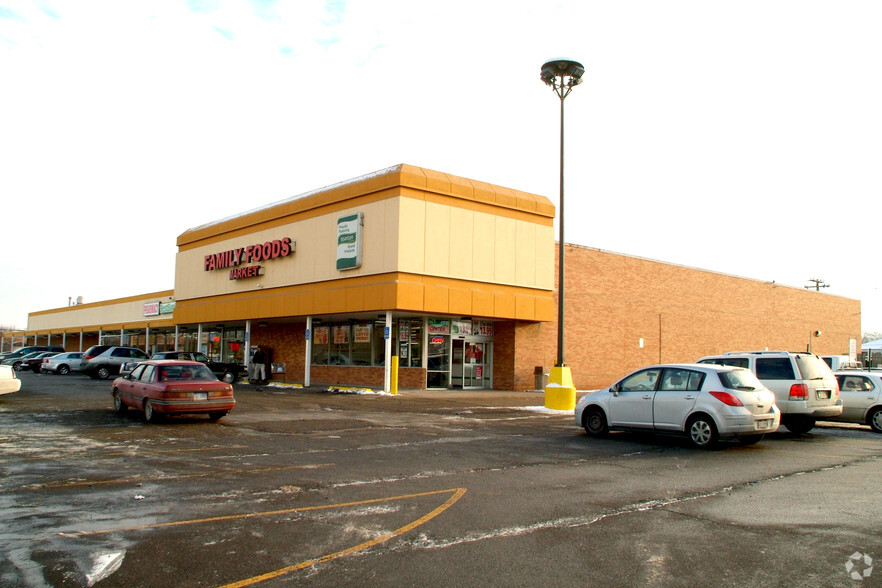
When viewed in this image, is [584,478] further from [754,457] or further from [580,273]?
[580,273]

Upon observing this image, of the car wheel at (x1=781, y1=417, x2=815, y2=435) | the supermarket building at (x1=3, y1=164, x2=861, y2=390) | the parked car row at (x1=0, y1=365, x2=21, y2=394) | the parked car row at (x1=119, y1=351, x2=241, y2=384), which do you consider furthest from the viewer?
the parked car row at (x1=119, y1=351, x2=241, y2=384)

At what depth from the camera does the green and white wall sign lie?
29375mm

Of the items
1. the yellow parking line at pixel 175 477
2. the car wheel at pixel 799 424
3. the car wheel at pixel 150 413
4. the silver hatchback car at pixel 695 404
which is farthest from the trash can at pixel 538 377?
the yellow parking line at pixel 175 477

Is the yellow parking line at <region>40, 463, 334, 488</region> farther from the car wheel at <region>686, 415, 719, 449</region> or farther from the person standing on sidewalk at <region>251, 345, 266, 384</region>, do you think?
the person standing on sidewalk at <region>251, 345, 266, 384</region>

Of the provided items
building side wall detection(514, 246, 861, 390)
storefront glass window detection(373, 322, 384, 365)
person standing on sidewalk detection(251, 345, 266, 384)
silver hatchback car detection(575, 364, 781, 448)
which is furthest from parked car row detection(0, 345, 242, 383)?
silver hatchback car detection(575, 364, 781, 448)

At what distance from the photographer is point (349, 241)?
29828mm

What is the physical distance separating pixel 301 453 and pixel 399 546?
6230mm

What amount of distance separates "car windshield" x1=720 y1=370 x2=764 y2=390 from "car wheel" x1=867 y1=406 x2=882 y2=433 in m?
6.27

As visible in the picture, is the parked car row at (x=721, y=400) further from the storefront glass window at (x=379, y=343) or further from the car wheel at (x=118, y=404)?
the storefront glass window at (x=379, y=343)

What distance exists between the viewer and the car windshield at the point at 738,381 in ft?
43.2

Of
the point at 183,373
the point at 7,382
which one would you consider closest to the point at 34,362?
the point at 7,382

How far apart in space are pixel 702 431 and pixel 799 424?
15.1ft

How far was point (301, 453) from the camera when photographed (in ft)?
40.2

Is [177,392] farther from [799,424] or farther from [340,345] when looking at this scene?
[340,345]
